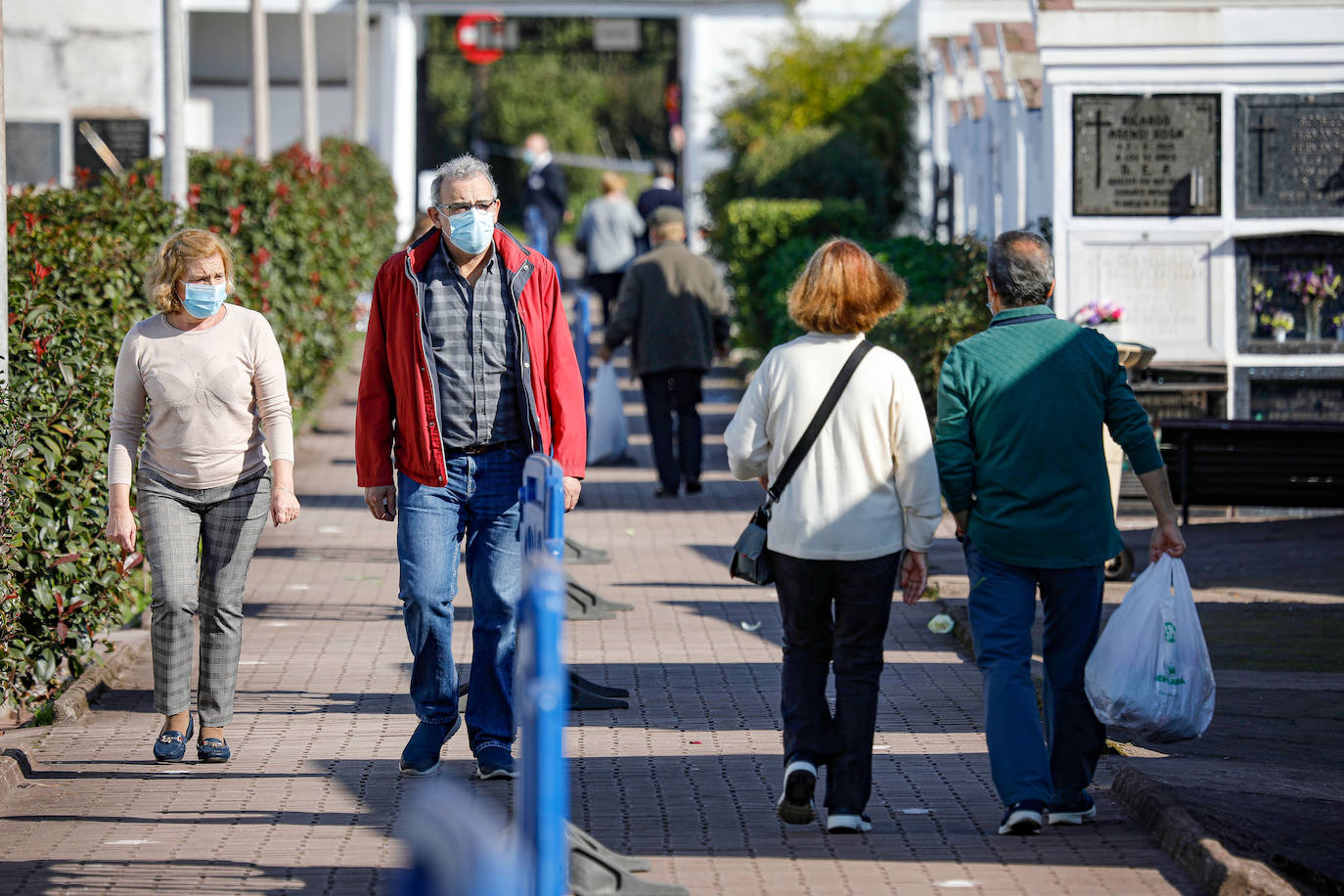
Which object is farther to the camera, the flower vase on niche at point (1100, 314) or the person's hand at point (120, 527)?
the flower vase on niche at point (1100, 314)

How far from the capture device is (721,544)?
10914 mm

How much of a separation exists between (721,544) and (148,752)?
5.14 metres

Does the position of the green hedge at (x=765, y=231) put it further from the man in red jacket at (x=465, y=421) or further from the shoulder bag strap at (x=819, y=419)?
the shoulder bag strap at (x=819, y=419)

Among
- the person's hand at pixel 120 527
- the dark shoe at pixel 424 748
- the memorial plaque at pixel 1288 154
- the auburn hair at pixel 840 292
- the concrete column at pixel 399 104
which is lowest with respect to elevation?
the dark shoe at pixel 424 748

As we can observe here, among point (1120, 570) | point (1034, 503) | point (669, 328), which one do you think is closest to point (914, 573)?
point (1034, 503)

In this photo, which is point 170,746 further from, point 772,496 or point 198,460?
point 772,496

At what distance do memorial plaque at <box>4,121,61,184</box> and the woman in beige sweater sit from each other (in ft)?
68.5

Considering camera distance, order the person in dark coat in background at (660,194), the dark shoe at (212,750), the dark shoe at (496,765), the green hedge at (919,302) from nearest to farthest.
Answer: the dark shoe at (496,765)
the dark shoe at (212,750)
the green hedge at (919,302)
the person in dark coat in background at (660,194)

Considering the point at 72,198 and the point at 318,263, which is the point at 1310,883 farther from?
the point at 318,263

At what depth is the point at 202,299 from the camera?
585 centimetres

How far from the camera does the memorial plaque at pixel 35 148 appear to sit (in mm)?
25359

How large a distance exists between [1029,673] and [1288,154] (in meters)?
7.88

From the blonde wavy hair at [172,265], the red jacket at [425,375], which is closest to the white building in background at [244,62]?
the blonde wavy hair at [172,265]

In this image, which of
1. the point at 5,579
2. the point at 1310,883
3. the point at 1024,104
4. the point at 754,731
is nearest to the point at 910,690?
the point at 754,731
